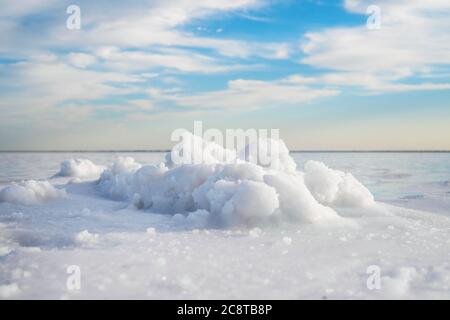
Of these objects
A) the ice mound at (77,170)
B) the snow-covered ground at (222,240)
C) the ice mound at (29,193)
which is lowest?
the snow-covered ground at (222,240)

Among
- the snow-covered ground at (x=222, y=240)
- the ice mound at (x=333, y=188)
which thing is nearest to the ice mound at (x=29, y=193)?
the snow-covered ground at (x=222, y=240)

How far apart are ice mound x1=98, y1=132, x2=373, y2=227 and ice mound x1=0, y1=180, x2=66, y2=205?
151 cm

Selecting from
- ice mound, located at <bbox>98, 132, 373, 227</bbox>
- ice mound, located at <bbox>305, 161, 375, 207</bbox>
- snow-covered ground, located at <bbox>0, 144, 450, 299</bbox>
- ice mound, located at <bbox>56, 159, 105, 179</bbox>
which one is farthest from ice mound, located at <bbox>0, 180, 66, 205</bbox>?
ice mound, located at <bbox>56, 159, 105, 179</bbox>

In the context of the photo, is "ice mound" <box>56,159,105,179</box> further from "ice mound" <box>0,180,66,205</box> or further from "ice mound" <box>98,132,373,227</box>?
"ice mound" <box>0,180,66,205</box>

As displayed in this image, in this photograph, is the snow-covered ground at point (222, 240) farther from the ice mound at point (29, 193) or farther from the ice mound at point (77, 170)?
the ice mound at point (77, 170)

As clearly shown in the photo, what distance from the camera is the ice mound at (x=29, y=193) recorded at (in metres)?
9.10

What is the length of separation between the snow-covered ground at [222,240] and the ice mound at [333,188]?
0.07 feet

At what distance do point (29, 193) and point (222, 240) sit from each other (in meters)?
5.47

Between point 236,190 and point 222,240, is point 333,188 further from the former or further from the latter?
point 222,240

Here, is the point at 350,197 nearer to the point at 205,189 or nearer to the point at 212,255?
the point at 205,189

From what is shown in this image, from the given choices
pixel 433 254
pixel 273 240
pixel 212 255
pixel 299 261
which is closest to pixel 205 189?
pixel 273 240

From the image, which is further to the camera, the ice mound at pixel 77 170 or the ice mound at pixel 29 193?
the ice mound at pixel 77 170

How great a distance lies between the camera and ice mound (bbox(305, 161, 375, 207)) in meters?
8.41

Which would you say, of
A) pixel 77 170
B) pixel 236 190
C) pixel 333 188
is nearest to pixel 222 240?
pixel 236 190
